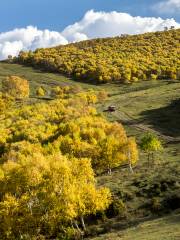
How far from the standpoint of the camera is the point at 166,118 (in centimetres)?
16512

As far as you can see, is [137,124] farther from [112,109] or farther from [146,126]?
[112,109]

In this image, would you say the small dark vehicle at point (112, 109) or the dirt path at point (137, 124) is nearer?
the dirt path at point (137, 124)

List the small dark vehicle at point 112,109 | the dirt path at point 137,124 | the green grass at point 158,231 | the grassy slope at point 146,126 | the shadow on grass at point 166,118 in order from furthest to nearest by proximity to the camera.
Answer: the small dark vehicle at point 112,109 → the shadow on grass at point 166,118 → the dirt path at point 137,124 → the grassy slope at point 146,126 → the green grass at point 158,231

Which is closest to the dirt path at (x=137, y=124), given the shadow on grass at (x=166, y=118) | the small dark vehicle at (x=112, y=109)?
the small dark vehicle at (x=112, y=109)

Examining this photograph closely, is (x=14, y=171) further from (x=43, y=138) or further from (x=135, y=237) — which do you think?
(x=43, y=138)

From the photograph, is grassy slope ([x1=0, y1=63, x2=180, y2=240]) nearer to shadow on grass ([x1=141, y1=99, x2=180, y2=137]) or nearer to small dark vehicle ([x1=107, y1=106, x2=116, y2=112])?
shadow on grass ([x1=141, y1=99, x2=180, y2=137])

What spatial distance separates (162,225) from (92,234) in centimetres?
1620

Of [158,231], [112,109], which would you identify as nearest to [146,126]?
[112,109]

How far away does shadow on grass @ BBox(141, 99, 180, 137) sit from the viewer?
153m

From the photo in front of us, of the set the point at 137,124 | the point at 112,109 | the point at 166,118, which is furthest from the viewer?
the point at 112,109

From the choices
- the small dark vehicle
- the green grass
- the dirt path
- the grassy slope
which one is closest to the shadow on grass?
the grassy slope

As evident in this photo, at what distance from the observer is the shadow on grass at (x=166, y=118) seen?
501ft

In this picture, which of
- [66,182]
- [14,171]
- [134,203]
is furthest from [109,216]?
[14,171]

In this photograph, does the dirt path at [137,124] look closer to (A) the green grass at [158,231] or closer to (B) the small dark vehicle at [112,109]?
(B) the small dark vehicle at [112,109]
